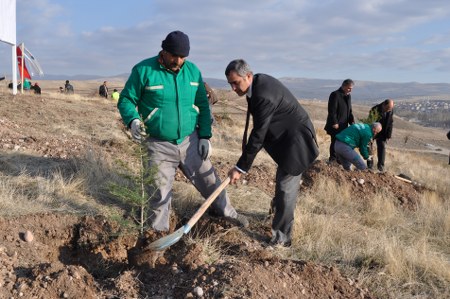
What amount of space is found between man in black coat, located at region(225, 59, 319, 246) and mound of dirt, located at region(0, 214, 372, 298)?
19.3 inches

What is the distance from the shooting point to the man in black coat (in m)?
3.65

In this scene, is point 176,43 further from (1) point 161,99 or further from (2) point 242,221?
(2) point 242,221

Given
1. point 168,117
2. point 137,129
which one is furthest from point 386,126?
point 137,129

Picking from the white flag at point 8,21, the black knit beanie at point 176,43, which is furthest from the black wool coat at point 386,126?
the white flag at point 8,21

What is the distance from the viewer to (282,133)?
3.91m

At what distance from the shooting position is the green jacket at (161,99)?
3.74m

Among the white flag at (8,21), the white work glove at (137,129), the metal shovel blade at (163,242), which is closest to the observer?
the metal shovel blade at (163,242)

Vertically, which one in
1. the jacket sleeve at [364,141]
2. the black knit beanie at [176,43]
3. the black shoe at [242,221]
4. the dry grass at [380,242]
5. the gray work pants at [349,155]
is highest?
the black knit beanie at [176,43]

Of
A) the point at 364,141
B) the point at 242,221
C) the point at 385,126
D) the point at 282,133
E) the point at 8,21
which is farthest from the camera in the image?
the point at 8,21

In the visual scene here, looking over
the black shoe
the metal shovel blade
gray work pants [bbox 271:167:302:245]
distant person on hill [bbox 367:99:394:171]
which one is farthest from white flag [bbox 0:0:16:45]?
the metal shovel blade

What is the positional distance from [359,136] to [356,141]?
0.11m

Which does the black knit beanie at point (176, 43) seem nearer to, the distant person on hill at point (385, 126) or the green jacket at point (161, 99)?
the green jacket at point (161, 99)

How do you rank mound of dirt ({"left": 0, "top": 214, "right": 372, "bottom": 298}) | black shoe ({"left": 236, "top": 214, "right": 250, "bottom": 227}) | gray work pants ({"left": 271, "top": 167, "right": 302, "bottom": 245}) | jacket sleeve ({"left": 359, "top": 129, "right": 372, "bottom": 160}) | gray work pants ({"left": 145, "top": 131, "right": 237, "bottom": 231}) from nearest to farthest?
mound of dirt ({"left": 0, "top": 214, "right": 372, "bottom": 298}), gray work pants ({"left": 145, "top": 131, "right": 237, "bottom": 231}), gray work pants ({"left": 271, "top": 167, "right": 302, "bottom": 245}), black shoe ({"left": 236, "top": 214, "right": 250, "bottom": 227}), jacket sleeve ({"left": 359, "top": 129, "right": 372, "bottom": 160})

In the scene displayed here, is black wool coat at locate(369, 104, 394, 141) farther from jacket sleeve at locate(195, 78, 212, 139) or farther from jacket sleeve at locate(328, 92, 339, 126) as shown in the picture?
jacket sleeve at locate(195, 78, 212, 139)
